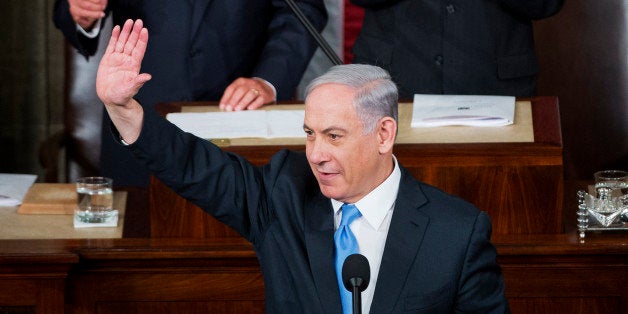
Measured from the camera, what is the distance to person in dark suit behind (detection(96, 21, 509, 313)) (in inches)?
84.8

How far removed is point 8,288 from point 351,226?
2.82ft

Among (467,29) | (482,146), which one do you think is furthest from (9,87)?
(482,146)

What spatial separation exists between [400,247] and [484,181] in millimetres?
552

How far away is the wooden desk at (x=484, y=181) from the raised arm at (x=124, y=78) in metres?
0.59

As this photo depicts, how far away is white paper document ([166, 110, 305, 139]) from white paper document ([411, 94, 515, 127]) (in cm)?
31

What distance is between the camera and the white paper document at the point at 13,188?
118 inches

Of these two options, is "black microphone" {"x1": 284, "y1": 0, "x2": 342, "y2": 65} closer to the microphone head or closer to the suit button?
the suit button

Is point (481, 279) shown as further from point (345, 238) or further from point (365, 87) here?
point (365, 87)

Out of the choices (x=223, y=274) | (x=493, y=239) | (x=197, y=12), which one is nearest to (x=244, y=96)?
(x=197, y=12)

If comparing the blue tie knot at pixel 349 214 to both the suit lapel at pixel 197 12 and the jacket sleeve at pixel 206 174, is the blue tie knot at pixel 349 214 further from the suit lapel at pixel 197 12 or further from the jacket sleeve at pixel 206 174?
the suit lapel at pixel 197 12

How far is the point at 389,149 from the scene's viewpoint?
2244mm

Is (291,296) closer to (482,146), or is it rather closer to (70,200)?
(482,146)

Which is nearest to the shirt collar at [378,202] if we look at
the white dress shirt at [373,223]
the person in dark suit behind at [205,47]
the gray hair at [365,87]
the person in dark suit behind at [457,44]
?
the white dress shirt at [373,223]

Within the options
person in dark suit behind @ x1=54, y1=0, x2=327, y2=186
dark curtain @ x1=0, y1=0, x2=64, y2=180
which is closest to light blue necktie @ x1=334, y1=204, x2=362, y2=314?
person in dark suit behind @ x1=54, y1=0, x2=327, y2=186
